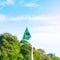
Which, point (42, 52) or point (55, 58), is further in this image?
point (55, 58)

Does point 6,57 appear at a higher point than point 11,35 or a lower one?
lower

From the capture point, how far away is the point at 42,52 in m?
65.9

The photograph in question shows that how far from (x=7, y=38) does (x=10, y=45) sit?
→ 164cm

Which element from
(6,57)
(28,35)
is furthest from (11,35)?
(28,35)

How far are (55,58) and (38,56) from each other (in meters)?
15.0

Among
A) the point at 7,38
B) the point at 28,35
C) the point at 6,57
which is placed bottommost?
the point at 28,35

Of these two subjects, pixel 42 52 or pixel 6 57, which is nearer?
pixel 6 57

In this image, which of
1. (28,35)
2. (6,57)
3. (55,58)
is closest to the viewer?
(28,35)

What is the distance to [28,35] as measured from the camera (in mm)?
25828

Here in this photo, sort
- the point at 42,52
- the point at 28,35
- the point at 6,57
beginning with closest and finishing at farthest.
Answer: the point at 28,35 → the point at 6,57 → the point at 42,52

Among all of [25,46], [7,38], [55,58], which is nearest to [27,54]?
[25,46]

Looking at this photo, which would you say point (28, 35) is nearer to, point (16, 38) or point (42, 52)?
point (16, 38)

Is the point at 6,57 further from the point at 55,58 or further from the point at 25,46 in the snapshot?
the point at 55,58

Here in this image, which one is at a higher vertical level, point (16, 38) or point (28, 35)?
point (16, 38)
